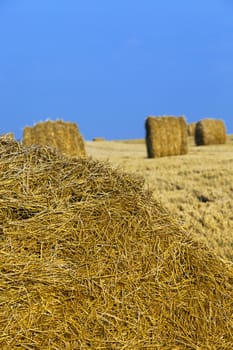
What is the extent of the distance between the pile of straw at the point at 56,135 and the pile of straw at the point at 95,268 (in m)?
14.1

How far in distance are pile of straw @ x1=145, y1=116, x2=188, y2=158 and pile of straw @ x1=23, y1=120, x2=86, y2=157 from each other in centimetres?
477

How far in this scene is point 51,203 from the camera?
3691 millimetres

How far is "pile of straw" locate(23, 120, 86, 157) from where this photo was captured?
1820 cm

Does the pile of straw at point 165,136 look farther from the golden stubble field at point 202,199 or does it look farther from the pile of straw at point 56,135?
the golden stubble field at point 202,199

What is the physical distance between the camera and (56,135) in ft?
60.2

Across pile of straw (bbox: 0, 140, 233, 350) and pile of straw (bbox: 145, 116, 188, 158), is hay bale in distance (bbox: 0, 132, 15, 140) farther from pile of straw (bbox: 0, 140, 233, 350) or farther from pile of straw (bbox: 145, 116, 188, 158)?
pile of straw (bbox: 145, 116, 188, 158)

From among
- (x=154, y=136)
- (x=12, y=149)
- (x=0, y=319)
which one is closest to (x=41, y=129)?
(x=154, y=136)

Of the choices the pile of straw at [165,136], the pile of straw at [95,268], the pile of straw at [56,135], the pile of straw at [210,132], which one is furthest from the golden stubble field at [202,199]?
the pile of straw at [210,132]

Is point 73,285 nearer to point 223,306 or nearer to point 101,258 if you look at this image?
point 101,258

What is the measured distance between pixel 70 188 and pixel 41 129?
14.7 meters

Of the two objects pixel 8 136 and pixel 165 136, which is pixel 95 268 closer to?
pixel 8 136

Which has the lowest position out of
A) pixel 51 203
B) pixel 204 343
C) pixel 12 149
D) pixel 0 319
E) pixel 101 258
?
pixel 204 343

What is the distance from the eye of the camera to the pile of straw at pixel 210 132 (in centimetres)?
3034

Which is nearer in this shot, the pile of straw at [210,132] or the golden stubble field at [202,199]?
the golden stubble field at [202,199]
